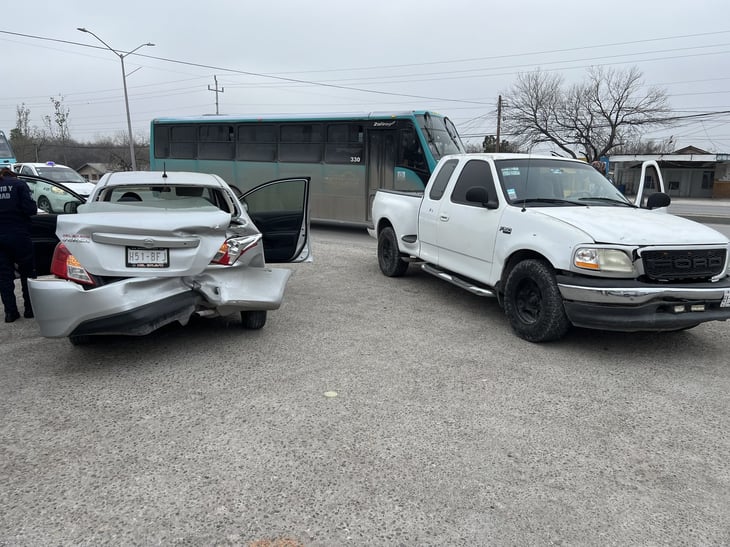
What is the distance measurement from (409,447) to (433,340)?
2.20 m

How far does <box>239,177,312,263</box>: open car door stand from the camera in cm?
620

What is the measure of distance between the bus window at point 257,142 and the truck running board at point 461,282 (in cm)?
915

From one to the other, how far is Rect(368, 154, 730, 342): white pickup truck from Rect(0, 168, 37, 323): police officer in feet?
15.5

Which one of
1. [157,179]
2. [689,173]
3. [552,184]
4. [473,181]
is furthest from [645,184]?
[689,173]

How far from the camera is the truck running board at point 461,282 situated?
5973mm

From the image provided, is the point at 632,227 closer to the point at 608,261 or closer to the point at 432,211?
the point at 608,261

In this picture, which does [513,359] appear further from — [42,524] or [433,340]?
[42,524]

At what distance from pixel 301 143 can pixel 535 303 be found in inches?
424

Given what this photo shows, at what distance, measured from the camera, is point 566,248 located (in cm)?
483

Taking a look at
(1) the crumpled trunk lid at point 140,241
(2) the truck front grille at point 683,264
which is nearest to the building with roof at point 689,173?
(2) the truck front grille at point 683,264

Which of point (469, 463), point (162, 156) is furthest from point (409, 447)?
point (162, 156)

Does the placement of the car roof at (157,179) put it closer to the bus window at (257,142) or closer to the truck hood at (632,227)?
the truck hood at (632,227)

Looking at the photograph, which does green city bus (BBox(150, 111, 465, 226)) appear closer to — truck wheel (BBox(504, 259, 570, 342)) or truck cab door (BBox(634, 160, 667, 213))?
truck cab door (BBox(634, 160, 667, 213))

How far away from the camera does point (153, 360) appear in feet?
15.7
